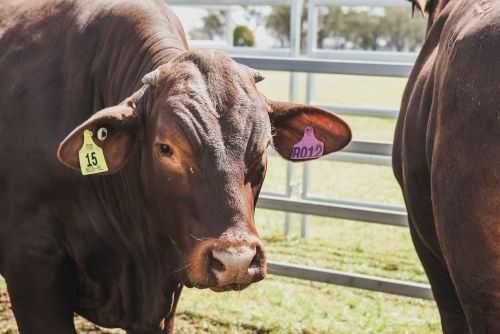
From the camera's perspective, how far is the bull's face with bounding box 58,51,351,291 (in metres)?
2.66

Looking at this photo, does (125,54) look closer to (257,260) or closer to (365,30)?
(257,260)

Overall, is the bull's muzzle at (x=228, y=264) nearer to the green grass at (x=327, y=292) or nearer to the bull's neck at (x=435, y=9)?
the bull's neck at (x=435, y=9)

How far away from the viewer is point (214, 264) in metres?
2.63

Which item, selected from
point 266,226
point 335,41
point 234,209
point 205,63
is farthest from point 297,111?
point 335,41

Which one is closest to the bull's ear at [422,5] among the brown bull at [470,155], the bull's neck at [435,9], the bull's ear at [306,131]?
the bull's neck at [435,9]

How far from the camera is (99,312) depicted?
3.56 m

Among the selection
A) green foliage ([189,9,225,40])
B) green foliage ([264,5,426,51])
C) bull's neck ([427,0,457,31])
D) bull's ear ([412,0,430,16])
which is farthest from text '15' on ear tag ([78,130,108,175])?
green foliage ([264,5,426,51])

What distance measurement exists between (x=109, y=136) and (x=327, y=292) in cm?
305

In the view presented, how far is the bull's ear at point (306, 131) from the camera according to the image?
326 cm

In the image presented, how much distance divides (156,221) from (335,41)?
51.1 m

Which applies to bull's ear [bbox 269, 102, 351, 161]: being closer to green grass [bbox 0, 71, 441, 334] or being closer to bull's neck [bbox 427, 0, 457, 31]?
bull's neck [bbox 427, 0, 457, 31]

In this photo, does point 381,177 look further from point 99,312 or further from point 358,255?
point 99,312

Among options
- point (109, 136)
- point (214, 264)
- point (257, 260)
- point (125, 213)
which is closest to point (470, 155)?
point (257, 260)

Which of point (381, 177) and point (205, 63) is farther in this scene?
point (381, 177)
